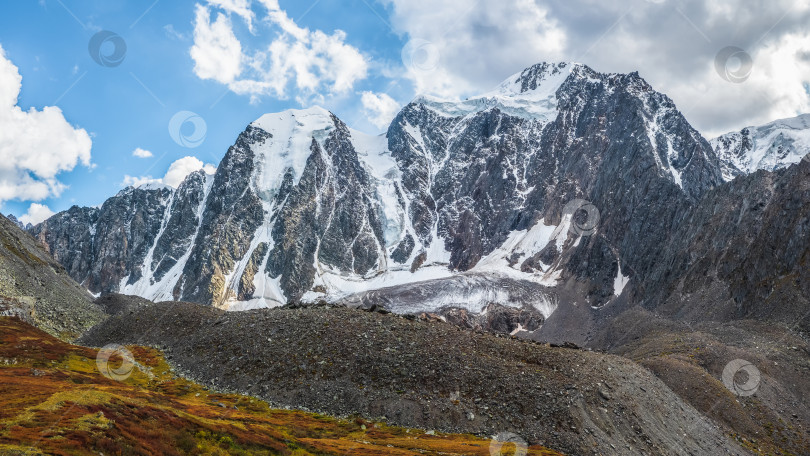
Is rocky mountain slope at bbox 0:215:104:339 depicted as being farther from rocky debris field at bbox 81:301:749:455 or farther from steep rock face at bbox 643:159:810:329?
steep rock face at bbox 643:159:810:329

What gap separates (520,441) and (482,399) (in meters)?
6.01

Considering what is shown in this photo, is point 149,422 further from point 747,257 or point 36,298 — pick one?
point 747,257

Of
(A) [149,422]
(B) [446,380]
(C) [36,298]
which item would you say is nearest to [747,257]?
(B) [446,380]

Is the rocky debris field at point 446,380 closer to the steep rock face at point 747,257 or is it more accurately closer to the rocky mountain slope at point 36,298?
the rocky mountain slope at point 36,298

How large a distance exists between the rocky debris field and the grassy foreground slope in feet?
9.16

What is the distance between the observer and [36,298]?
92250 millimetres

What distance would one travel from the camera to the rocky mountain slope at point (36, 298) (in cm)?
7817

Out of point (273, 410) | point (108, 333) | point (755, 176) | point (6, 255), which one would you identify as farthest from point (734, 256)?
point (6, 255)

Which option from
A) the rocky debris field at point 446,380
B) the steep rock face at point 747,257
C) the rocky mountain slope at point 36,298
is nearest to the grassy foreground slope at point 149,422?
the rocky debris field at point 446,380

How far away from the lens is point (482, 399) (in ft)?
163

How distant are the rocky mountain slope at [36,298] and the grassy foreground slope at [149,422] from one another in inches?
633

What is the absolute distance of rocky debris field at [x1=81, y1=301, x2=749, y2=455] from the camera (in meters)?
47.0

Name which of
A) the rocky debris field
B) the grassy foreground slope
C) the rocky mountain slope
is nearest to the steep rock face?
the rocky debris field

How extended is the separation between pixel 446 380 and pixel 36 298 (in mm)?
82157
